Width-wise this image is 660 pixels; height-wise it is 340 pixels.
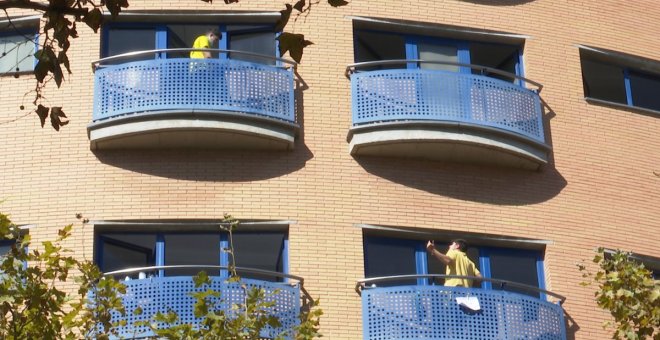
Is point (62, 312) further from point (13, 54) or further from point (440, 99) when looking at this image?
point (13, 54)

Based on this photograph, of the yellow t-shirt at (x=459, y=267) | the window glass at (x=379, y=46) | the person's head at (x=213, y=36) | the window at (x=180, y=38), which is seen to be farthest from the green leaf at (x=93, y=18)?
the window glass at (x=379, y=46)

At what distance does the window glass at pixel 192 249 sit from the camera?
25.4m

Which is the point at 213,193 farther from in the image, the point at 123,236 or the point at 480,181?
the point at 480,181

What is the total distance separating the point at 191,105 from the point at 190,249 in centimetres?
210

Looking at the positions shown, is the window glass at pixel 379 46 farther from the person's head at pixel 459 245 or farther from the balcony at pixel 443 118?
the person's head at pixel 459 245

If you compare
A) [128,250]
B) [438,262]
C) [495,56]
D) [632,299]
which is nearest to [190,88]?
[128,250]

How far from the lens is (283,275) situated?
24.6 m

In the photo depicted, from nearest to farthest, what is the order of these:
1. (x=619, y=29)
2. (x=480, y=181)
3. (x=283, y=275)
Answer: (x=283, y=275) → (x=480, y=181) → (x=619, y=29)

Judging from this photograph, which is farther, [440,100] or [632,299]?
[440,100]

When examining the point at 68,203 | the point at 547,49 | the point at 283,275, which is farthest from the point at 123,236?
the point at 547,49

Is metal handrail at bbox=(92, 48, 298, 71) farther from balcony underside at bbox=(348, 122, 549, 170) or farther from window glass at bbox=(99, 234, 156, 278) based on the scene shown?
window glass at bbox=(99, 234, 156, 278)

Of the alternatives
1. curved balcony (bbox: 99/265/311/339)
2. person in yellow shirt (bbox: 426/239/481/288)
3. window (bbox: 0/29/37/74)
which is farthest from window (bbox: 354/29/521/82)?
window (bbox: 0/29/37/74)

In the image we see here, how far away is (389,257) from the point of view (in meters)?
25.8

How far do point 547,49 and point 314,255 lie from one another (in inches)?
231
